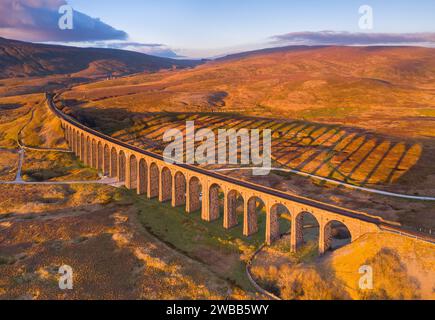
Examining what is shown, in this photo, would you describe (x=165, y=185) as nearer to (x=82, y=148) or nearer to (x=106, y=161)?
(x=106, y=161)

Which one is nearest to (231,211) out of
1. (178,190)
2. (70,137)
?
(178,190)

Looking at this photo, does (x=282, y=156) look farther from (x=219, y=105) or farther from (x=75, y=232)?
(x=219, y=105)

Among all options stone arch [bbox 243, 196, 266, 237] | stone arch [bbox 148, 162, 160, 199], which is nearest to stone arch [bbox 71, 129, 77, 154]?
stone arch [bbox 148, 162, 160, 199]

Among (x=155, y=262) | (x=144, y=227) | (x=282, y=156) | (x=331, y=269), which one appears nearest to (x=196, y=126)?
(x=282, y=156)

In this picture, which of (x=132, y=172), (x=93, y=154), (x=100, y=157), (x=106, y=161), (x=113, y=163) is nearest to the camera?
(x=132, y=172)

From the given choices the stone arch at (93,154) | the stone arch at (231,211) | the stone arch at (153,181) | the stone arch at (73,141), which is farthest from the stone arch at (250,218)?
the stone arch at (73,141)

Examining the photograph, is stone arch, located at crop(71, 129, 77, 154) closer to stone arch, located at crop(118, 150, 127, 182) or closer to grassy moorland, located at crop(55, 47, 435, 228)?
grassy moorland, located at crop(55, 47, 435, 228)

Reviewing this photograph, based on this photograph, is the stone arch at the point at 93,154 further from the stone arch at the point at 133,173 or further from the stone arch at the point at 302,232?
the stone arch at the point at 302,232
